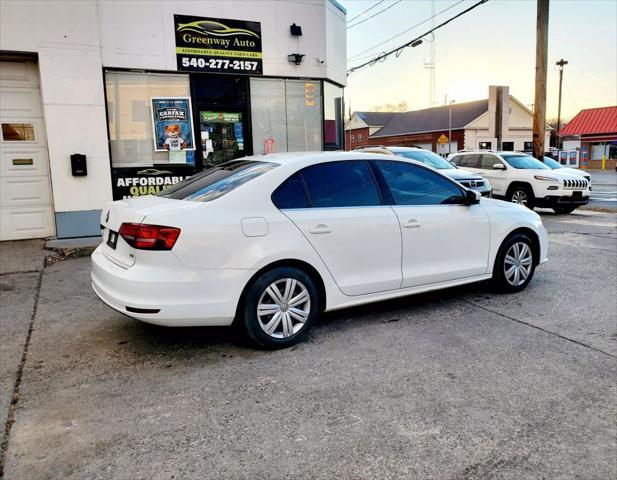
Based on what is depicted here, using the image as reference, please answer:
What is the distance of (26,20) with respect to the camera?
27.1 feet

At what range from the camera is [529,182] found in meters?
13.6

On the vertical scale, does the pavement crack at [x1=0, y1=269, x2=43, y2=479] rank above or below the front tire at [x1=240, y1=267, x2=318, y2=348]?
below

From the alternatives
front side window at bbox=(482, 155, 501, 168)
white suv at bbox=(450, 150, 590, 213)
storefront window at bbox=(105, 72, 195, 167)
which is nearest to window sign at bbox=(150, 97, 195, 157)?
storefront window at bbox=(105, 72, 195, 167)

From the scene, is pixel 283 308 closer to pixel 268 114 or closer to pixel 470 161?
pixel 268 114

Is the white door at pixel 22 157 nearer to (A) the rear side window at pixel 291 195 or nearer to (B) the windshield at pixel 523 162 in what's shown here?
(A) the rear side window at pixel 291 195

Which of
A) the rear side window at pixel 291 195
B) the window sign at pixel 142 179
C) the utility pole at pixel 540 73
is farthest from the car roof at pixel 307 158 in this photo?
the utility pole at pixel 540 73

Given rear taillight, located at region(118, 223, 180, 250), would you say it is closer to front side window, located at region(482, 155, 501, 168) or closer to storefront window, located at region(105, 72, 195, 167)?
storefront window, located at region(105, 72, 195, 167)

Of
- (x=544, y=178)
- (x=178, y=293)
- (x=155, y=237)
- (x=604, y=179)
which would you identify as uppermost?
(x=155, y=237)

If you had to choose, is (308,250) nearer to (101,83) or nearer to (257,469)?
(257,469)

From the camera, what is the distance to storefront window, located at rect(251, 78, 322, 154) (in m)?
10.5

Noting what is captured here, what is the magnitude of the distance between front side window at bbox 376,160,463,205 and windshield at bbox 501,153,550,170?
397 inches

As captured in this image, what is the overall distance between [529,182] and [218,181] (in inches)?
448

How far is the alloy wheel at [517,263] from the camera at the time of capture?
5.62 metres

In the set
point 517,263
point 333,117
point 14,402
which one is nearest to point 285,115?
point 333,117
